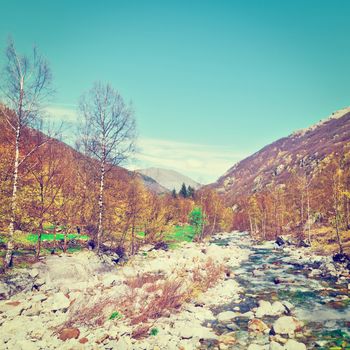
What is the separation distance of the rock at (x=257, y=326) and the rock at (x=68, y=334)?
23.6ft

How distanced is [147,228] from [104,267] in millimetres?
12483

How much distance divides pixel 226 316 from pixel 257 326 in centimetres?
186

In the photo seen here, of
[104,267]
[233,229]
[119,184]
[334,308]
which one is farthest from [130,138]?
[233,229]

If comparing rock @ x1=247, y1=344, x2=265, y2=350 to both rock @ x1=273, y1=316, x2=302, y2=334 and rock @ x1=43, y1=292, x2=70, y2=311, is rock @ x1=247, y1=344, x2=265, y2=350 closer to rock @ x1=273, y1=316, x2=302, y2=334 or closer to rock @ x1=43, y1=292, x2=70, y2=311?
rock @ x1=273, y1=316, x2=302, y2=334

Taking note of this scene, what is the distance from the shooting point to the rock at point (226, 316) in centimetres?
1364

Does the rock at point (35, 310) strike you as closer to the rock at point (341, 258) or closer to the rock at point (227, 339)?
the rock at point (227, 339)

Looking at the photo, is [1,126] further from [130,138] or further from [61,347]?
[61,347]

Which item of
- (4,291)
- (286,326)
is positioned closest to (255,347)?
(286,326)

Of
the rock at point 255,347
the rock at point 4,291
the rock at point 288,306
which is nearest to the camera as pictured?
the rock at point 255,347

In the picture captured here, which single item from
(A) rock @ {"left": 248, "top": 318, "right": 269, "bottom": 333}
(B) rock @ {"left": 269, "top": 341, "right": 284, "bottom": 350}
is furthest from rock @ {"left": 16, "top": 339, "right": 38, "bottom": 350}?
(A) rock @ {"left": 248, "top": 318, "right": 269, "bottom": 333}

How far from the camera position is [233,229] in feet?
300

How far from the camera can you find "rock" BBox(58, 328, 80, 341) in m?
10.1

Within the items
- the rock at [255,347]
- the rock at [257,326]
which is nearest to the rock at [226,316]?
the rock at [257,326]

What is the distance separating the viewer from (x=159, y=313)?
1330cm
